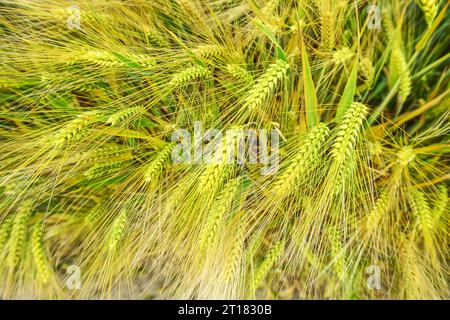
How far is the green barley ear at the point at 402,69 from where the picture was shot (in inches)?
34.2

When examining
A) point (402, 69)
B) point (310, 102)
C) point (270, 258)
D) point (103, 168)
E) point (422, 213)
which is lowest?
point (270, 258)

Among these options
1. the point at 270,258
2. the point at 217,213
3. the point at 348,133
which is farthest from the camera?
the point at 270,258

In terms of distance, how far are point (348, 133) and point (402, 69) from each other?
0.30 m

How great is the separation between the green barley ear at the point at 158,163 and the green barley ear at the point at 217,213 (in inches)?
6.1

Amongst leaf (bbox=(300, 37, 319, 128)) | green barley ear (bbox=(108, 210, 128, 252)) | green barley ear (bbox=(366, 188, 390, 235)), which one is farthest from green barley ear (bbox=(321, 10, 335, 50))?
green barley ear (bbox=(108, 210, 128, 252))

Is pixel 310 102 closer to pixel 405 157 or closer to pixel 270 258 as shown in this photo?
pixel 405 157

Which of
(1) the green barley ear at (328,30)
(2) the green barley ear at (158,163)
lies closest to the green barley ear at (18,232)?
(2) the green barley ear at (158,163)

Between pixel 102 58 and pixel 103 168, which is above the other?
pixel 102 58

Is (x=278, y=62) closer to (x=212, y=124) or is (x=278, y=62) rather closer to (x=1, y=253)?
(x=212, y=124)

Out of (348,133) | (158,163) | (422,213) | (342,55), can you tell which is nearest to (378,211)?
(422,213)

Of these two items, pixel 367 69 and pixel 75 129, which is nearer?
pixel 75 129

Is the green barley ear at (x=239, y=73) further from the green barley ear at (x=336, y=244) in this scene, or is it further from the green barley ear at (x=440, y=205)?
the green barley ear at (x=440, y=205)

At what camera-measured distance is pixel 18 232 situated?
3.11 ft
